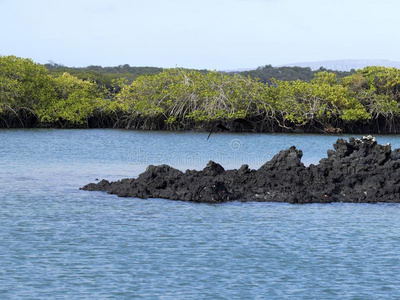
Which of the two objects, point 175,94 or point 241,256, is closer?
point 241,256

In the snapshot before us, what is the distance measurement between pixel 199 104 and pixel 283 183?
101 ft

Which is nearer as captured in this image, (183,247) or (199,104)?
(183,247)

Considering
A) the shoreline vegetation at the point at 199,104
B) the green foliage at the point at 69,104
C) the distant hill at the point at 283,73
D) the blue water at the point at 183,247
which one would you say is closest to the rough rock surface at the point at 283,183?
the blue water at the point at 183,247

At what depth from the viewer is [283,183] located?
22.1m

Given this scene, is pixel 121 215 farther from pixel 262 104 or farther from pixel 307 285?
pixel 262 104

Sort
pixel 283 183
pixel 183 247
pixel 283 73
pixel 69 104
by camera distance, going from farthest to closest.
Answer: pixel 283 73 → pixel 69 104 → pixel 283 183 → pixel 183 247

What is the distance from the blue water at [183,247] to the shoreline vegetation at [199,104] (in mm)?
25990

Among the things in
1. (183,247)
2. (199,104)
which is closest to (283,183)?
(183,247)

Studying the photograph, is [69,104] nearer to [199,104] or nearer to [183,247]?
[199,104]

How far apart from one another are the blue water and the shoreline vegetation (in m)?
26.0

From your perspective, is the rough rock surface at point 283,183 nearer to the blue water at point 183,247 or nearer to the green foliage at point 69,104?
the blue water at point 183,247

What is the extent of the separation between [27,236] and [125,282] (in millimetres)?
4216

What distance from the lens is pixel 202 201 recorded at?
2098 centimetres

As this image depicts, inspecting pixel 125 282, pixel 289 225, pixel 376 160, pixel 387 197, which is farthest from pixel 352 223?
pixel 125 282
